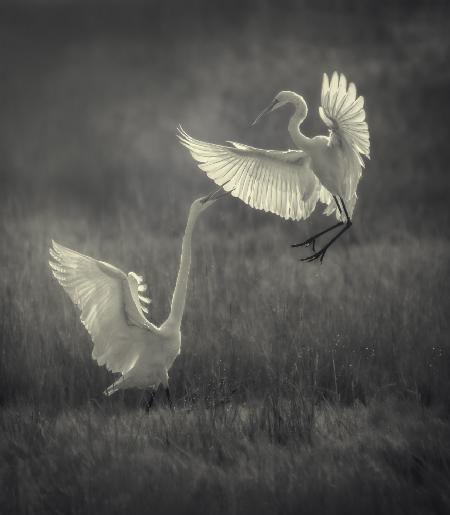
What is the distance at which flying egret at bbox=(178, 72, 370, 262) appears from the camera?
373 cm

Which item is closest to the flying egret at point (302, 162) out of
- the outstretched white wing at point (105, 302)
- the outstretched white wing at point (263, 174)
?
the outstretched white wing at point (263, 174)

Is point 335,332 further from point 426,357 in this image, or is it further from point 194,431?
point 194,431

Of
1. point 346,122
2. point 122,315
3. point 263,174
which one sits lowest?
point 122,315

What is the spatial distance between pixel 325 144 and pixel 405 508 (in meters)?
1.53

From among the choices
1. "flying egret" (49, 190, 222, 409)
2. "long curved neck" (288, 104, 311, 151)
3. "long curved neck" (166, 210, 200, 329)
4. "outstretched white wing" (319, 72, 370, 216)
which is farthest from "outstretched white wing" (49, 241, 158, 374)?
"outstretched white wing" (319, 72, 370, 216)

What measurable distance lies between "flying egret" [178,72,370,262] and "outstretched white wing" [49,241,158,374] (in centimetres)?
60

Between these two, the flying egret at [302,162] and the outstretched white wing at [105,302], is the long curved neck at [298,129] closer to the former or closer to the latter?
the flying egret at [302,162]

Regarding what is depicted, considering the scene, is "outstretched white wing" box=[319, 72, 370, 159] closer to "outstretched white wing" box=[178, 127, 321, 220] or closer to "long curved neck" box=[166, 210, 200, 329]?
"outstretched white wing" box=[178, 127, 321, 220]

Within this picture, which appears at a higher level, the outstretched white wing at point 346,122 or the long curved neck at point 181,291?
the outstretched white wing at point 346,122

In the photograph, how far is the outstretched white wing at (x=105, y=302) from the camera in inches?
151

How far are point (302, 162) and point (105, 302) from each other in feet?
3.66

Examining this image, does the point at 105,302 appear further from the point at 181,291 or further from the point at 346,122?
the point at 346,122

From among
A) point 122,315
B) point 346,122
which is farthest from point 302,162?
point 122,315

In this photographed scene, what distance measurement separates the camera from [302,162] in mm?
4305
